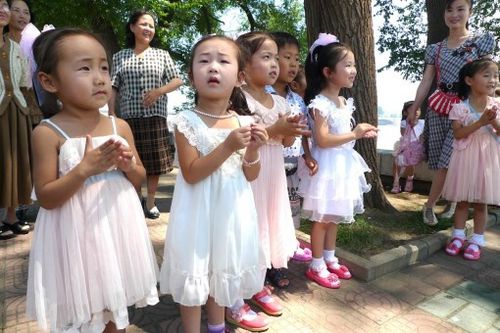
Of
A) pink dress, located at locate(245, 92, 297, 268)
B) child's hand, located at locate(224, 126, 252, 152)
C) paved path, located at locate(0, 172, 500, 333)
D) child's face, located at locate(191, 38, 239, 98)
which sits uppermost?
child's face, located at locate(191, 38, 239, 98)

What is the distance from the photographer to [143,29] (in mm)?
3936

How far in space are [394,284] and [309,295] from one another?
77 cm

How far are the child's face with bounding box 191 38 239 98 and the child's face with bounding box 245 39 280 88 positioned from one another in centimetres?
45

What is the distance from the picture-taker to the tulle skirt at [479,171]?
11.2 feet

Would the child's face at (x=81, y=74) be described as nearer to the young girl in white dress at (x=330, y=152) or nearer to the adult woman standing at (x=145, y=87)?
the young girl in white dress at (x=330, y=152)

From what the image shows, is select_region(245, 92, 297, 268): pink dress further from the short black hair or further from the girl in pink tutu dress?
the girl in pink tutu dress

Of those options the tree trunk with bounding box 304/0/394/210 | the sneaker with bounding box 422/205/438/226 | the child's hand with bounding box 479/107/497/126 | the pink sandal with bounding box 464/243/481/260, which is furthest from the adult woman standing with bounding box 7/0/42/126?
the pink sandal with bounding box 464/243/481/260

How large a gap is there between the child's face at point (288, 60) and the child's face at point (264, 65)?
29cm

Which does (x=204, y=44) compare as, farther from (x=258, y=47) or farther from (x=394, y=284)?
(x=394, y=284)

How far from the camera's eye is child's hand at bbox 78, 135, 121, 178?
1.45 metres

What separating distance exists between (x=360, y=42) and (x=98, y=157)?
142 inches

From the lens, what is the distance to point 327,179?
281 centimetres

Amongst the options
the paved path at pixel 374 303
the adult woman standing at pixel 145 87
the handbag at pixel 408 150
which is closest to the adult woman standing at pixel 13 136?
the paved path at pixel 374 303

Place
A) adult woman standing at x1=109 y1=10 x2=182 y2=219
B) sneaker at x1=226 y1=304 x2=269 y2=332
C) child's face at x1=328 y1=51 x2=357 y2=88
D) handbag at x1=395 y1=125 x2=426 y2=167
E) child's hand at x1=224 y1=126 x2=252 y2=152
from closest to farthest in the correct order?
1. child's hand at x1=224 y1=126 x2=252 y2=152
2. sneaker at x1=226 y1=304 x2=269 y2=332
3. child's face at x1=328 y1=51 x2=357 y2=88
4. adult woman standing at x1=109 y1=10 x2=182 y2=219
5. handbag at x1=395 y1=125 x2=426 y2=167
